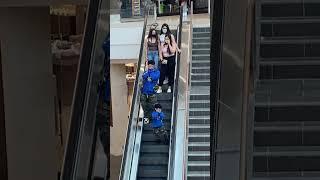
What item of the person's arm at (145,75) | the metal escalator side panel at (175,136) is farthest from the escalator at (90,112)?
the person's arm at (145,75)

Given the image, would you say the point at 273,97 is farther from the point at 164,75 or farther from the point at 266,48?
the point at 164,75

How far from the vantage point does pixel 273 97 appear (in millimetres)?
3404

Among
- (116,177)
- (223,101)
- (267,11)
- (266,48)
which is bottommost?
(116,177)

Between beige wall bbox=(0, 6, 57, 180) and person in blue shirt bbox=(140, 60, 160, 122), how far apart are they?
405 centimetres

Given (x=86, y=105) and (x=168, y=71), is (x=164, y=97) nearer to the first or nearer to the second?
(x=168, y=71)

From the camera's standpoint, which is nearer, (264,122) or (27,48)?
(264,122)

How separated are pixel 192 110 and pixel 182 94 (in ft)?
1.91

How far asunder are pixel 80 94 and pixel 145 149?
808 cm

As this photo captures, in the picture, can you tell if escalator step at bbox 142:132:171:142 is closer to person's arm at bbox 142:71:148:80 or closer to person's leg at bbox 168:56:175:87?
person's leg at bbox 168:56:175:87

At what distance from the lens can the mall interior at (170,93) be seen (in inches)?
127

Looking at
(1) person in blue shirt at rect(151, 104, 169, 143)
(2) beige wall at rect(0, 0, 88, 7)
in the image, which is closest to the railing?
(2) beige wall at rect(0, 0, 88, 7)

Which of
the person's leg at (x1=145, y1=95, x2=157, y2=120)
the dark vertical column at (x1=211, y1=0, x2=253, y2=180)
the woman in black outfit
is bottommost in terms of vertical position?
the person's leg at (x1=145, y1=95, x2=157, y2=120)

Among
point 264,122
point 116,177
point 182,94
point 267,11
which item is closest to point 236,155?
point 264,122

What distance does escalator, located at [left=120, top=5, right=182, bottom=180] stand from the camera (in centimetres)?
1167
